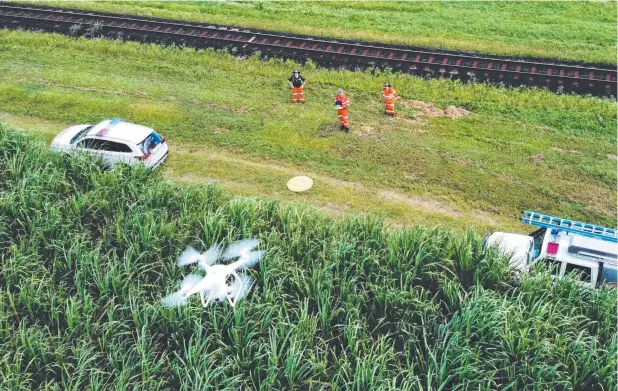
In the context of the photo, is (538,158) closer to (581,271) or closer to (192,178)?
(581,271)

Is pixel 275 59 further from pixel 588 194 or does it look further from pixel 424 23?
pixel 588 194

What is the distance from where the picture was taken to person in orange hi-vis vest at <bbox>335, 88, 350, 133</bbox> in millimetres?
17641

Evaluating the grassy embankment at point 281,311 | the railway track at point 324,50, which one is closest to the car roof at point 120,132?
the grassy embankment at point 281,311

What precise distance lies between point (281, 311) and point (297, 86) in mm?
10351

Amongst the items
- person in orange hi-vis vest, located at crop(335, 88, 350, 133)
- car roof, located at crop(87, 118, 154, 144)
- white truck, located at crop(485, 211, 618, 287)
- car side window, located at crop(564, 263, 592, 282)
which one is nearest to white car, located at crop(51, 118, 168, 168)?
car roof, located at crop(87, 118, 154, 144)

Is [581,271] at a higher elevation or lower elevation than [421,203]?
higher

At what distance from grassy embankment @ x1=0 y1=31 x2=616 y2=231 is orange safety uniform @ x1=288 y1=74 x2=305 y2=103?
309 mm

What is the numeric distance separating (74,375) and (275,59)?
1481cm

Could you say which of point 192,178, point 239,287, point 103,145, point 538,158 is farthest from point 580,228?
point 103,145

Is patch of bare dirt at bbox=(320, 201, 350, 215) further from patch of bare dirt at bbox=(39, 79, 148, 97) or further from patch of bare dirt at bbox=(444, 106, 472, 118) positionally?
patch of bare dirt at bbox=(39, 79, 148, 97)

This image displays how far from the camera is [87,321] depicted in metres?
10.3

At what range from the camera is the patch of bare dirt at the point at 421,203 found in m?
15.3

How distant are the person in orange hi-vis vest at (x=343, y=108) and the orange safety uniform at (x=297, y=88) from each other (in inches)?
71.7

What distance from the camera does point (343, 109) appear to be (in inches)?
702
